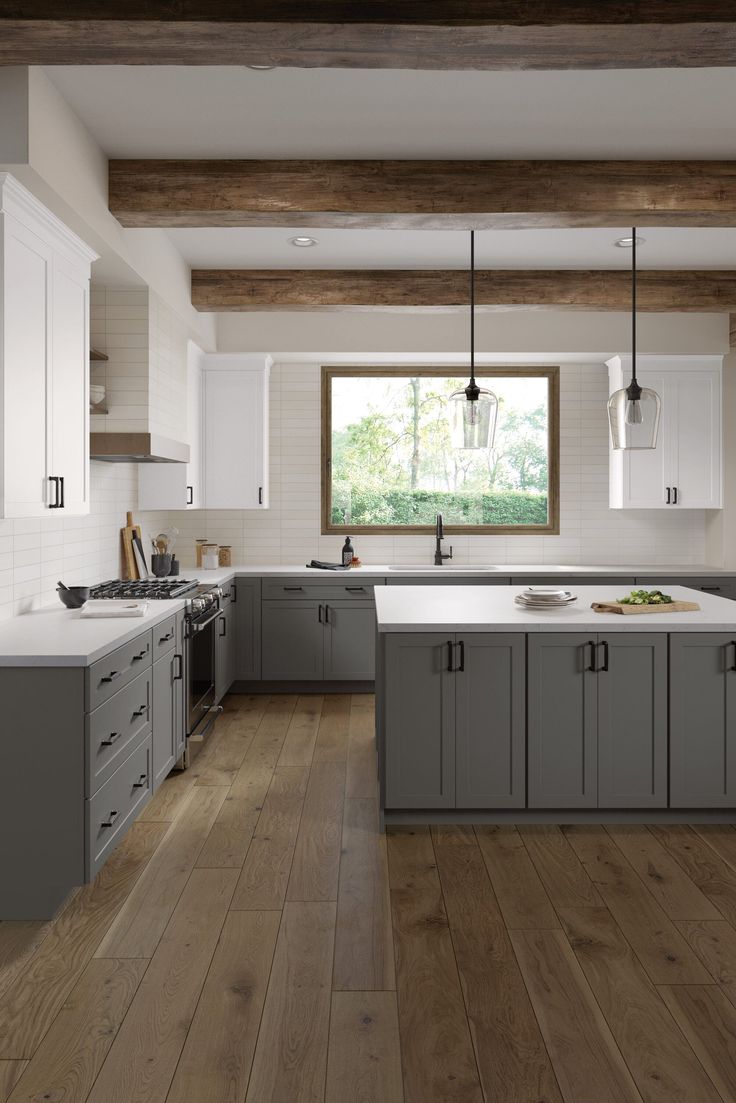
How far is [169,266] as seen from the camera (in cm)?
503

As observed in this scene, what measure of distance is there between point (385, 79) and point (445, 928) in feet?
9.79

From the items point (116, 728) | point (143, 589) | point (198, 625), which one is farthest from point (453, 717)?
point (143, 589)

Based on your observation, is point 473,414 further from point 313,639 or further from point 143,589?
point 313,639

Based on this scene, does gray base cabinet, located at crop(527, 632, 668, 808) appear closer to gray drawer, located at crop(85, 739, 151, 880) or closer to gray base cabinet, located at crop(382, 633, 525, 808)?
gray base cabinet, located at crop(382, 633, 525, 808)

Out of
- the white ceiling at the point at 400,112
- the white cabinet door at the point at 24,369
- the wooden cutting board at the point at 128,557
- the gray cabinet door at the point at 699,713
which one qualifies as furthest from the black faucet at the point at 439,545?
the white cabinet door at the point at 24,369

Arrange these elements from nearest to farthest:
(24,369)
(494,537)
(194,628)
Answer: (24,369) → (194,628) → (494,537)

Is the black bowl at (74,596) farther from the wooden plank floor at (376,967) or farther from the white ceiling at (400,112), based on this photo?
the white ceiling at (400,112)

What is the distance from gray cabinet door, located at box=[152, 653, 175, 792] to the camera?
3.86 metres

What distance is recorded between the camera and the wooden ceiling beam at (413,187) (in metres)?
3.83

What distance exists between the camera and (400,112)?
3361mm

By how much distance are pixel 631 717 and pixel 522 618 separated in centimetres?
62

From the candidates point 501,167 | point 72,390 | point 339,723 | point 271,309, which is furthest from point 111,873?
point 271,309

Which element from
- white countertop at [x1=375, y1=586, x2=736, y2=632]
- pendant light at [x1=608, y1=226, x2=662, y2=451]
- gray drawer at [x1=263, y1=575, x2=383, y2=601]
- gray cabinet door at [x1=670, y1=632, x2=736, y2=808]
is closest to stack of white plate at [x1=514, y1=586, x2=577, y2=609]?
white countertop at [x1=375, y1=586, x2=736, y2=632]

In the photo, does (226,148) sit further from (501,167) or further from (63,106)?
(501,167)
